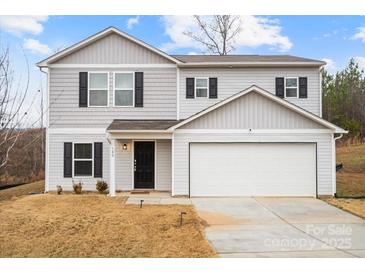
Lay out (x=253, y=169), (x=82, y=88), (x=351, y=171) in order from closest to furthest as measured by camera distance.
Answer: (x=253, y=169) → (x=82, y=88) → (x=351, y=171)

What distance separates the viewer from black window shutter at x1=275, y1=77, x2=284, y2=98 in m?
15.8

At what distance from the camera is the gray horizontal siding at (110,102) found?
50.6ft

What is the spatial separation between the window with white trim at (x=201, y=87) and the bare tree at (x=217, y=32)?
1408 centimetres

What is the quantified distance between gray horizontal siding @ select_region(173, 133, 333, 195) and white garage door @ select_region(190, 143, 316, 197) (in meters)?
0.22

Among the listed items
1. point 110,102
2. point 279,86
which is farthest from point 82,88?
point 279,86

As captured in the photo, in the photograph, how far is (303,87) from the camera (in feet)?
51.9

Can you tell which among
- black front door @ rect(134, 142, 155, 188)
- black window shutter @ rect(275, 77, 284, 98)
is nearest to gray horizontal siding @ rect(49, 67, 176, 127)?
black front door @ rect(134, 142, 155, 188)

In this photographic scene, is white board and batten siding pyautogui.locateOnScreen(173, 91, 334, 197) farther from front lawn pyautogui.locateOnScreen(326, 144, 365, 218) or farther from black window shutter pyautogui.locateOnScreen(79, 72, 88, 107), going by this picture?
black window shutter pyautogui.locateOnScreen(79, 72, 88, 107)

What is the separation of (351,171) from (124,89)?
15005mm

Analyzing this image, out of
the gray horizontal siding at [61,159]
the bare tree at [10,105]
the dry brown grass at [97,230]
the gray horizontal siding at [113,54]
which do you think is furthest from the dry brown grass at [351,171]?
the bare tree at [10,105]

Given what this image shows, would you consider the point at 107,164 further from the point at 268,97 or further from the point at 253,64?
the point at 253,64

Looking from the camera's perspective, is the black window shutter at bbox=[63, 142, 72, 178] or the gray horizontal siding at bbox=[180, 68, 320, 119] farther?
the gray horizontal siding at bbox=[180, 68, 320, 119]

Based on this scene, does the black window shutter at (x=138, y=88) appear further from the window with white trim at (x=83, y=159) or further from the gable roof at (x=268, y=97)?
the window with white trim at (x=83, y=159)
